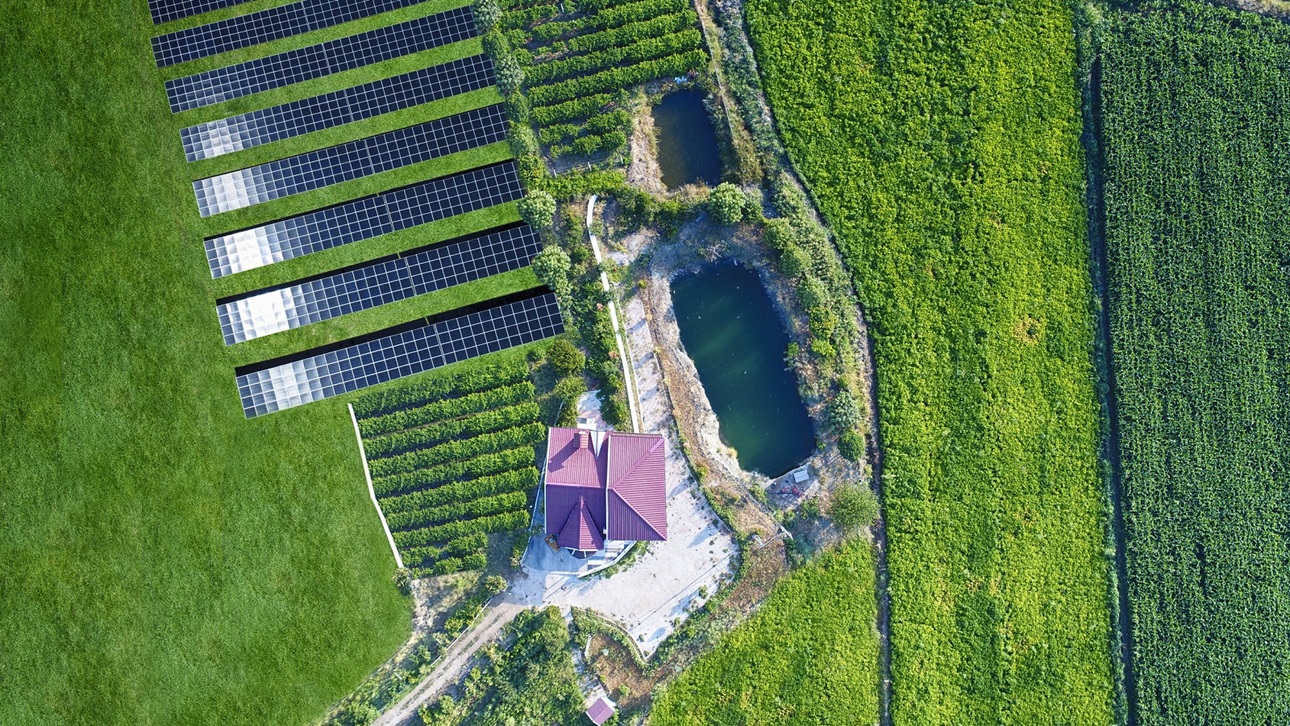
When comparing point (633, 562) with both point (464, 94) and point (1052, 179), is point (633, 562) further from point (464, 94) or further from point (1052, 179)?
point (1052, 179)

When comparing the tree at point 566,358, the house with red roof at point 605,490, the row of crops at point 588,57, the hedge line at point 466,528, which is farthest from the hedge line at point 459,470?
the row of crops at point 588,57

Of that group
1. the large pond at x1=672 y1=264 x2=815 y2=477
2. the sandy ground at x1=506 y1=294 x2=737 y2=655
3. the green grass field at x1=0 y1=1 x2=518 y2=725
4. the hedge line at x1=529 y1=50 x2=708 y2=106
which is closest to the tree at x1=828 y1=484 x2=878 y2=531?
the large pond at x1=672 y1=264 x2=815 y2=477

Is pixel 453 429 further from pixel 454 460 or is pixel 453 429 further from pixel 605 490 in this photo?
pixel 605 490

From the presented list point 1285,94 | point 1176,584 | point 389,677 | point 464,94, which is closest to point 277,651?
point 389,677

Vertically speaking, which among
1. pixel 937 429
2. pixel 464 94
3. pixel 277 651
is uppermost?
pixel 464 94

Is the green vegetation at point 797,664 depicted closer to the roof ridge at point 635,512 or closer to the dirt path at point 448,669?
the roof ridge at point 635,512

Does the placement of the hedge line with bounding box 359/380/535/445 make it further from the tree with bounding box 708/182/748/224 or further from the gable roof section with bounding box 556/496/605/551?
the tree with bounding box 708/182/748/224
